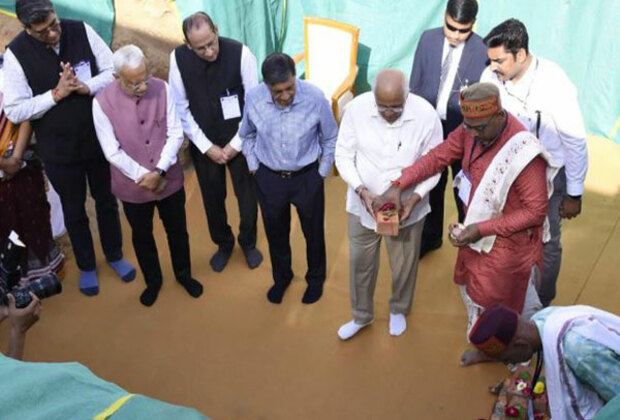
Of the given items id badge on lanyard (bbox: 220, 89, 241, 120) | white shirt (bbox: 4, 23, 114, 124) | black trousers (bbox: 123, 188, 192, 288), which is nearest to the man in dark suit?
id badge on lanyard (bbox: 220, 89, 241, 120)

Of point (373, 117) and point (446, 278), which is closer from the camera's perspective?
point (373, 117)

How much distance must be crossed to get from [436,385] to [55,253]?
8.01ft

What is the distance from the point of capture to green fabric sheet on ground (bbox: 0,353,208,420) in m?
1.17

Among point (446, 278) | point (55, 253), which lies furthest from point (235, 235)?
point (446, 278)

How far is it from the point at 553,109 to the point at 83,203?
8.81 feet

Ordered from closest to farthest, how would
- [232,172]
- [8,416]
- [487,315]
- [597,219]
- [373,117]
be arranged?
1. [8,416]
2. [487,315]
3. [373,117]
4. [232,172]
5. [597,219]

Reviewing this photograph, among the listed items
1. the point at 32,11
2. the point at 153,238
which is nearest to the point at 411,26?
the point at 153,238

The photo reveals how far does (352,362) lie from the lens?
3.50 m

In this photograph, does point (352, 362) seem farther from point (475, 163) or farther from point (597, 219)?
point (597, 219)

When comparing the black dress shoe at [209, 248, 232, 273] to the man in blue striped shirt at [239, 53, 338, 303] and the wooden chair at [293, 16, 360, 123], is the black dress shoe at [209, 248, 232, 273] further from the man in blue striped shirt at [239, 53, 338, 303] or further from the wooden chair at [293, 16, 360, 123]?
the wooden chair at [293, 16, 360, 123]

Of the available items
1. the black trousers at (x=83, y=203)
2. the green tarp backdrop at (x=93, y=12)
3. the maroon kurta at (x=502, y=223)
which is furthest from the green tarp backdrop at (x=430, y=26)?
the maroon kurta at (x=502, y=223)

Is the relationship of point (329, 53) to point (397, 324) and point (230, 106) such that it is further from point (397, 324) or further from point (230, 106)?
Result: point (397, 324)

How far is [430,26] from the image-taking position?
546 centimetres

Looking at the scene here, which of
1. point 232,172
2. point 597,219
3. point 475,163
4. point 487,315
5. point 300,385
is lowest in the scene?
point 300,385
